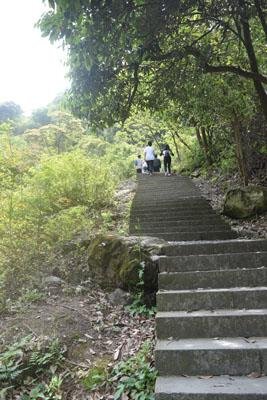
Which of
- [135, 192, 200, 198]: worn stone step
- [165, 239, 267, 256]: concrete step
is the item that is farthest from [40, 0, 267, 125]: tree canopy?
[135, 192, 200, 198]: worn stone step

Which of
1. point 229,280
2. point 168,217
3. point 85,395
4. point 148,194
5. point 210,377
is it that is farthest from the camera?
point 148,194

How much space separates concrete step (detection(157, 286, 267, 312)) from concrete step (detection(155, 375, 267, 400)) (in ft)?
2.98

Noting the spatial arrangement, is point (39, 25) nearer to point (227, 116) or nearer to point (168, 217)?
point (168, 217)

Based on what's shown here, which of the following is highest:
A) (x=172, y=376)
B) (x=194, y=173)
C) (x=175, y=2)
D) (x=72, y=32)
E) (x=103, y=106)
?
(x=175, y=2)

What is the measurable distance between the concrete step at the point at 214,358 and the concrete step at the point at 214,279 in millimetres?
940

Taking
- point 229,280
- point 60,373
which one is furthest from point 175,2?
point 60,373

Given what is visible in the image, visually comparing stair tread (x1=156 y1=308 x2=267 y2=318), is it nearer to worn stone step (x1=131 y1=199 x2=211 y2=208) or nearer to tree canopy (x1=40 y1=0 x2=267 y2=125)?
tree canopy (x1=40 y1=0 x2=267 y2=125)

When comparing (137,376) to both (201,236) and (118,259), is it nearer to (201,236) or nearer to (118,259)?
(118,259)

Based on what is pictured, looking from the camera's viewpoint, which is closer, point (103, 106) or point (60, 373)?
point (60, 373)

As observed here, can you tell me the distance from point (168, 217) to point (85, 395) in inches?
232

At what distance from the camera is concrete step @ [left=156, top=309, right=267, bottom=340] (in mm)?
4094

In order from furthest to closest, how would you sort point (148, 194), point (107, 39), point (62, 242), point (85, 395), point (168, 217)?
1. point (148, 194)
2. point (168, 217)
3. point (62, 242)
4. point (107, 39)
5. point (85, 395)

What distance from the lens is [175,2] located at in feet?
17.8

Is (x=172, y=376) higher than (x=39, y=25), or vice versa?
(x=39, y=25)
